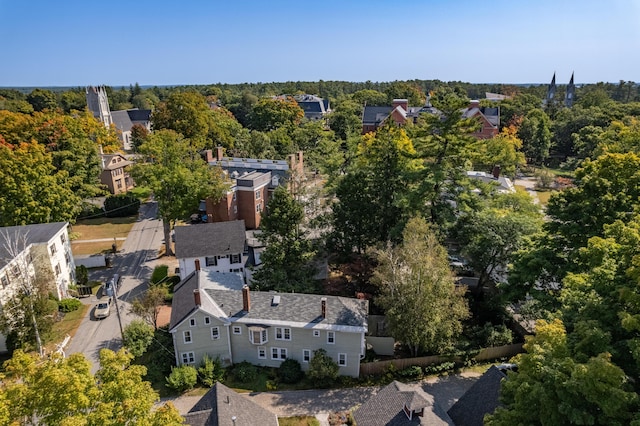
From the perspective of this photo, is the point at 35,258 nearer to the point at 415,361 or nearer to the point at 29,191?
the point at 29,191

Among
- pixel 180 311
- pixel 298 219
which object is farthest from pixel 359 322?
pixel 180 311

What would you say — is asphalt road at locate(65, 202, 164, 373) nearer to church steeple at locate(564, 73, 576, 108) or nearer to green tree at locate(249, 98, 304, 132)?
green tree at locate(249, 98, 304, 132)

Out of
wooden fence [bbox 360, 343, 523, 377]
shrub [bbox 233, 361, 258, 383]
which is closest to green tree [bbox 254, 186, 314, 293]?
shrub [bbox 233, 361, 258, 383]

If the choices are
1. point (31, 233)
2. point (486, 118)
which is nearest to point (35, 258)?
point (31, 233)

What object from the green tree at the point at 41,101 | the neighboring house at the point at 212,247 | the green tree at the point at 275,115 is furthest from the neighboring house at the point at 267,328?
the green tree at the point at 41,101

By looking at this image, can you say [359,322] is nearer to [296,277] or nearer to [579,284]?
[296,277]

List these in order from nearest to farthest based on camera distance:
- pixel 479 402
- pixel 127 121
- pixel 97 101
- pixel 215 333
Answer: pixel 479 402
pixel 215 333
pixel 97 101
pixel 127 121
